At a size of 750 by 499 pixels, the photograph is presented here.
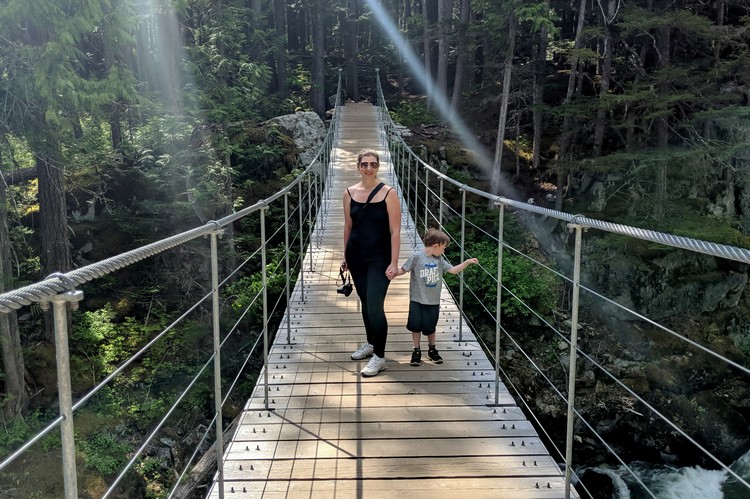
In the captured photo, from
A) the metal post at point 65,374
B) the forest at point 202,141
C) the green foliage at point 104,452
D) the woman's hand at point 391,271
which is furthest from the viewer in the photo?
the forest at point 202,141

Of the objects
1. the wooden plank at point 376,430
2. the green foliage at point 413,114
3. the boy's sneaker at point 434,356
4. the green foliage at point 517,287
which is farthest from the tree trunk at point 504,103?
the wooden plank at point 376,430

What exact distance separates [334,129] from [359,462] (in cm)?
1670

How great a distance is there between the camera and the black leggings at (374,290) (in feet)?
13.1

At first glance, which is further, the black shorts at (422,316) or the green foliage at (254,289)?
the green foliage at (254,289)

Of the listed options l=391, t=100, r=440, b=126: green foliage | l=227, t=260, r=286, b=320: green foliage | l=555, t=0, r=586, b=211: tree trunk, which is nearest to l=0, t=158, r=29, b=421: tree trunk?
l=227, t=260, r=286, b=320: green foliage

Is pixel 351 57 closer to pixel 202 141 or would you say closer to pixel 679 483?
pixel 202 141

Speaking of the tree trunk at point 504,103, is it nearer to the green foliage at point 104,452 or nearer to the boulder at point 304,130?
the boulder at point 304,130

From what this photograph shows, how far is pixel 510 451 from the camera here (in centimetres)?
306

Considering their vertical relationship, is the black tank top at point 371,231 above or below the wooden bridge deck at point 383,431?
above

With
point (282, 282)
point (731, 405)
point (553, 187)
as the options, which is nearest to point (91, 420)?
point (282, 282)

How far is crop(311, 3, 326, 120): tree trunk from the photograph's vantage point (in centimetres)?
2305

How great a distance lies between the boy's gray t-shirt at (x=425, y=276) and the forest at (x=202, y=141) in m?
5.97

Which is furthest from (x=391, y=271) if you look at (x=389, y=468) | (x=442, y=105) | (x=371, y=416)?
(x=442, y=105)

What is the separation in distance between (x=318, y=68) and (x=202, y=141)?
11489 millimetres
